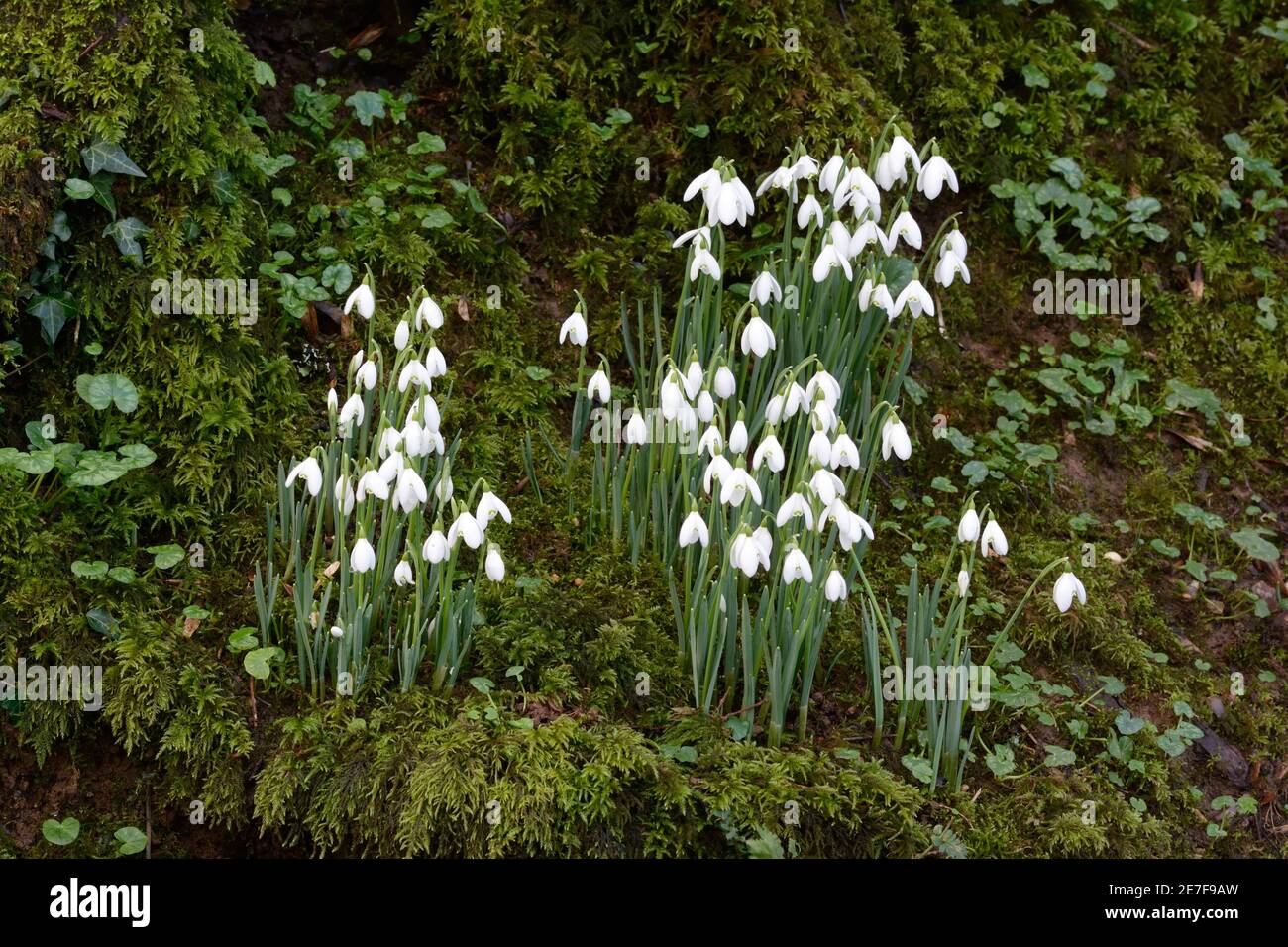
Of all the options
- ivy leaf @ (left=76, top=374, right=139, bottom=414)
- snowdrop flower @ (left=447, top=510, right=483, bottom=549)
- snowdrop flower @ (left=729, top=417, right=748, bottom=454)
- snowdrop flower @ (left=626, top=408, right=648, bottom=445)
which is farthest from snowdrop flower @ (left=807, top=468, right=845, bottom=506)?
ivy leaf @ (left=76, top=374, right=139, bottom=414)

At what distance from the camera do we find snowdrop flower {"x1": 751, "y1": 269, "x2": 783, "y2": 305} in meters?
3.53

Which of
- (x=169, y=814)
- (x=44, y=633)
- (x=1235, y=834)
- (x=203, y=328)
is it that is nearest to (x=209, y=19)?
(x=203, y=328)

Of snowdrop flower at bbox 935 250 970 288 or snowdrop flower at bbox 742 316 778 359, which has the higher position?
snowdrop flower at bbox 935 250 970 288

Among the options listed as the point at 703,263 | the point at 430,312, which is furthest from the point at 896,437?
the point at 430,312

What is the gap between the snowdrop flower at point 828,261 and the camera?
3.47 meters

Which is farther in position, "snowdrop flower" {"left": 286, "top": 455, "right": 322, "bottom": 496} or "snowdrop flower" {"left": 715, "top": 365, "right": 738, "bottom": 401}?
"snowdrop flower" {"left": 715, "top": 365, "right": 738, "bottom": 401}

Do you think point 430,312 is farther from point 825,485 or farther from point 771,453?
point 825,485

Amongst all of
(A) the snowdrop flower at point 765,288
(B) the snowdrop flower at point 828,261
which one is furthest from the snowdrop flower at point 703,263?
(B) the snowdrop flower at point 828,261

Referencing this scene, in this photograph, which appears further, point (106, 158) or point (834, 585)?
point (106, 158)

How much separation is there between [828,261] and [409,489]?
1.37 m

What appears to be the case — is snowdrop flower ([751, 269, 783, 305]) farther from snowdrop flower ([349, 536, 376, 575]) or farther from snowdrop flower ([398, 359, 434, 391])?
snowdrop flower ([349, 536, 376, 575])

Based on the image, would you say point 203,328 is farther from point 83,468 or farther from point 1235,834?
point 1235,834

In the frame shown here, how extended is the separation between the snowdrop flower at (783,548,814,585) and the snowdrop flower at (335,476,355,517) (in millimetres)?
1098

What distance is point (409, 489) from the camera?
2.95 meters
